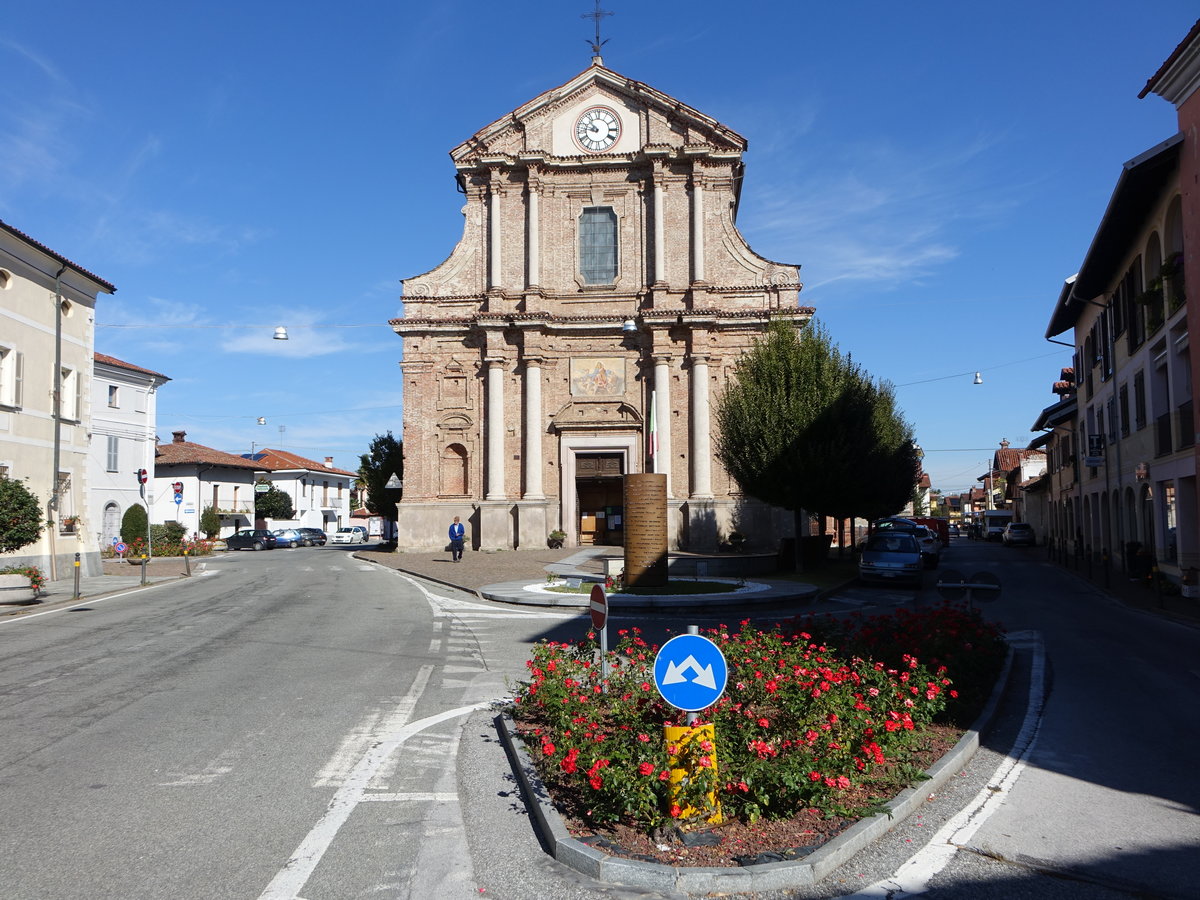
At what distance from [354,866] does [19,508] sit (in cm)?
1989

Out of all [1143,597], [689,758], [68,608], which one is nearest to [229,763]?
[689,758]

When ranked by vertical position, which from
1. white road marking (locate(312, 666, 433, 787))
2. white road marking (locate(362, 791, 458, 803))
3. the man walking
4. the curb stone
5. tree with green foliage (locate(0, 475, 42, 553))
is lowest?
white road marking (locate(362, 791, 458, 803))

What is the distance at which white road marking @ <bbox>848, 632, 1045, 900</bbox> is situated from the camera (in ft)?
15.5

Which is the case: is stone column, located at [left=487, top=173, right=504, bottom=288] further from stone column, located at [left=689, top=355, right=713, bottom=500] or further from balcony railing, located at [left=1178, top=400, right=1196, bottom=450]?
balcony railing, located at [left=1178, top=400, right=1196, bottom=450]

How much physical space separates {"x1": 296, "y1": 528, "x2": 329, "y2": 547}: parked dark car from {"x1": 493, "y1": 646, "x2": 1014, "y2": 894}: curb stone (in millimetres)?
59965

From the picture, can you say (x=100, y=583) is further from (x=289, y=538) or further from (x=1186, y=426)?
(x=289, y=538)

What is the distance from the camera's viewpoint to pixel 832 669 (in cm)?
773

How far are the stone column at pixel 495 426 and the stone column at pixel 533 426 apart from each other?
1.01 m

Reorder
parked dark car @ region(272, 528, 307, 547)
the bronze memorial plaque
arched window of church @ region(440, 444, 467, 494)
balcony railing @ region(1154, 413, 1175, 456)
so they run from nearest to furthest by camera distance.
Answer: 1. the bronze memorial plaque
2. balcony railing @ region(1154, 413, 1175, 456)
3. arched window of church @ region(440, 444, 467, 494)
4. parked dark car @ region(272, 528, 307, 547)

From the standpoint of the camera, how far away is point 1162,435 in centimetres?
2389

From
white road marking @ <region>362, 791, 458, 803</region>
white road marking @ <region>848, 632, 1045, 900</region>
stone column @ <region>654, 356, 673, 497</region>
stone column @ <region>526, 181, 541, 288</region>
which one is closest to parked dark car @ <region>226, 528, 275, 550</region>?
stone column @ <region>526, 181, 541, 288</region>

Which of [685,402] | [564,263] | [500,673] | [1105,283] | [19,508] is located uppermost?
[564,263]

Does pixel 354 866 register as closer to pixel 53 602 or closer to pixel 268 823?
pixel 268 823

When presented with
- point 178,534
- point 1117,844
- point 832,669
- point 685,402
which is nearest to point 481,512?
point 685,402
